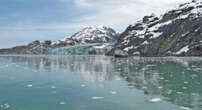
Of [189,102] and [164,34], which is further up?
[164,34]

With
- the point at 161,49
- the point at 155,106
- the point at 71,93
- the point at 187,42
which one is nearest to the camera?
the point at 155,106

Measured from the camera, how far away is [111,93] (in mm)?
18844

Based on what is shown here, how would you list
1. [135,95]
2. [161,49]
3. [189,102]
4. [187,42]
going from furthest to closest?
1. [161,49]
2. [187,42]
3. [135,95]
4. [189,102]

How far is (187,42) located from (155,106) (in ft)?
471

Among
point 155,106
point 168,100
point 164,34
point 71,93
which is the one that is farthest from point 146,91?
point 164,34

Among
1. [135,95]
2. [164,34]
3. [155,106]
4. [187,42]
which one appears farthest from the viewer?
[164,34]

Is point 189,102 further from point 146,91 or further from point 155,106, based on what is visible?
point 146,91

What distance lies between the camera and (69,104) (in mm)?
15031

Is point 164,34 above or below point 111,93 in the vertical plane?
above

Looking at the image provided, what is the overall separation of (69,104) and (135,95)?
560 centimetres

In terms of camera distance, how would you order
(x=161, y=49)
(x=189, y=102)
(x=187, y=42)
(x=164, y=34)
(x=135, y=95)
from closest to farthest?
(x=189, y=102)
(x=135, y=95)
(x=187, y=42)
(x=161, y=49)
(x=164, y=34)

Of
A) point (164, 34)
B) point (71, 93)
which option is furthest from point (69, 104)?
point (164, 34)

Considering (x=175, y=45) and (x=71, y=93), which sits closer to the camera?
(x=71, y=93)

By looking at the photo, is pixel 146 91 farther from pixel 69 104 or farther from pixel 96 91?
pixel 69 104
